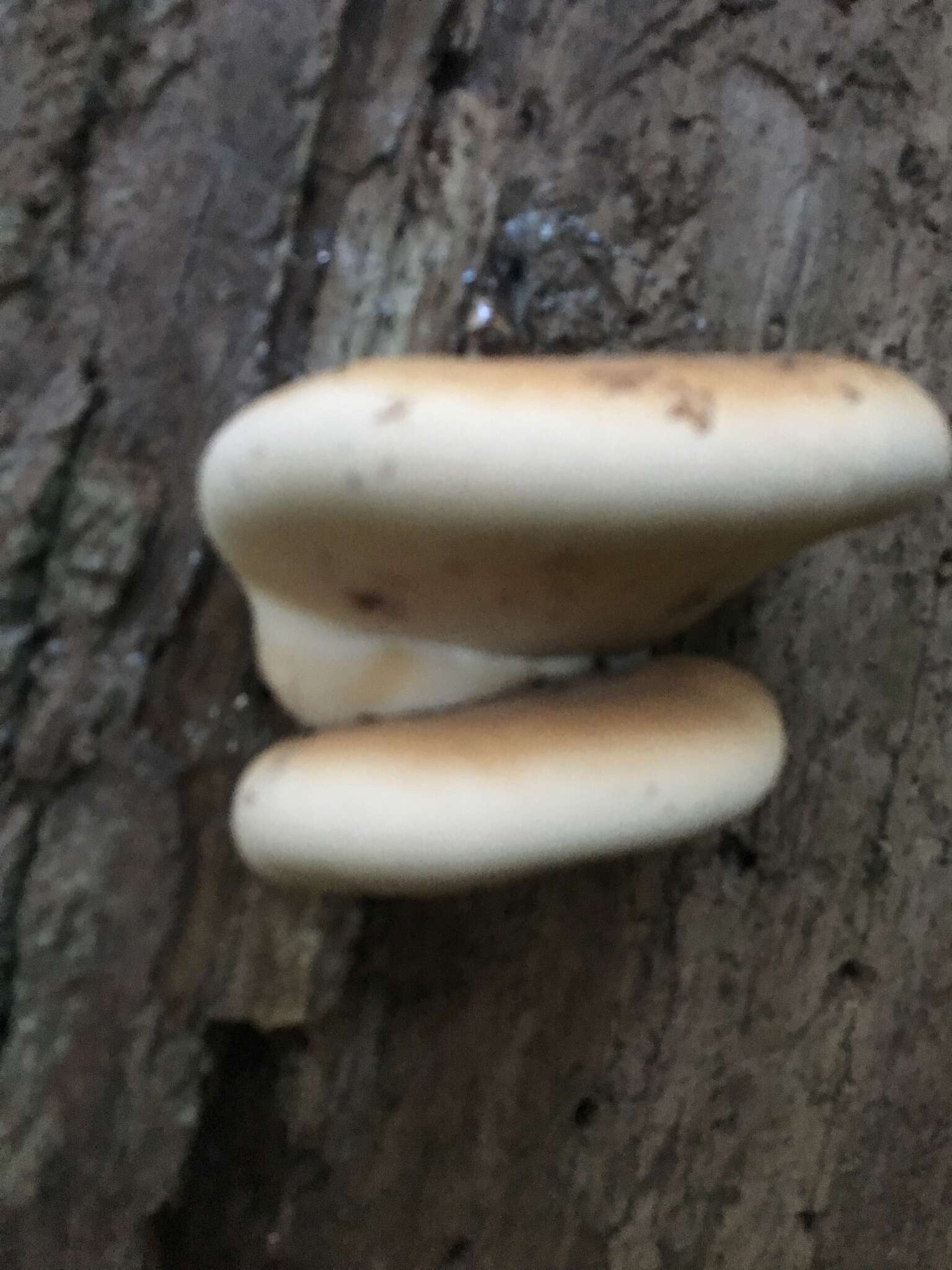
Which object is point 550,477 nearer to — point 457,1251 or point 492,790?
point 492,790

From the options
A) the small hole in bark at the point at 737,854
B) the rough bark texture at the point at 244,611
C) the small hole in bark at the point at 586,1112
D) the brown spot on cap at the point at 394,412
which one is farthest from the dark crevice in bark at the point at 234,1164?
the brown spot on cap at the point at 394,412

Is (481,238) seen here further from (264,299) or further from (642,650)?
(642,650)

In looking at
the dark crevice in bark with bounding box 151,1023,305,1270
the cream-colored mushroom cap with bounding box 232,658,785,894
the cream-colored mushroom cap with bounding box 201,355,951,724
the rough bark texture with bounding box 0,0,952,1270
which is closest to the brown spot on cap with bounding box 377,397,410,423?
the cream-colored mushroom cap with bounding box 201,355,951,724

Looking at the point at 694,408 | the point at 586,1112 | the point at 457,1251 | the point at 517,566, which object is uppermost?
the point at 694,408

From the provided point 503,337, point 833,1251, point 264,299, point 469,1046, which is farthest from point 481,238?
point 833,1251

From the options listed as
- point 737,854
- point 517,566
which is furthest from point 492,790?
point 737,854

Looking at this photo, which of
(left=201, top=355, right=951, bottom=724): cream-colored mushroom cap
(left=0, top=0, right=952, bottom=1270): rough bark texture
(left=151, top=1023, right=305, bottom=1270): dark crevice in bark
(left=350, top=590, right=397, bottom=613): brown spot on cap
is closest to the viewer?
(left=201, top=355, right=951, bottom=724): cream-colored mushroom cap

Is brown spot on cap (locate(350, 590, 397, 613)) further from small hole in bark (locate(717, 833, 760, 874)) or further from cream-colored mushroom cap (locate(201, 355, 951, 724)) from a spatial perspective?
small hole in bark (locate(717, 833, 760, 874))
